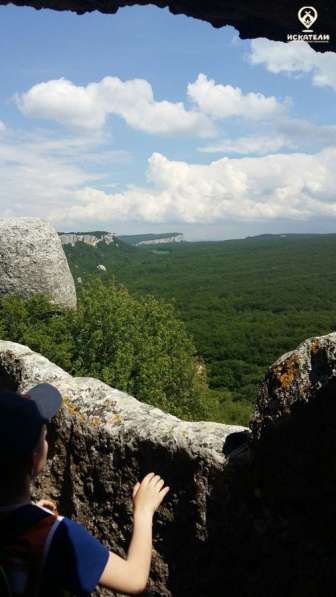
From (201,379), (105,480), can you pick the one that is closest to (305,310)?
(201,379)

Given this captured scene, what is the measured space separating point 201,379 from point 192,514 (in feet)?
77.8

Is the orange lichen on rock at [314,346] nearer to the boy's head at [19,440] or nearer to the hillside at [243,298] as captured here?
the boy's head at [19,440]

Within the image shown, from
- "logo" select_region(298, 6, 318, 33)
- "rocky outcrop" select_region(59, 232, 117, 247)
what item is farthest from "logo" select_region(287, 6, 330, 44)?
"rocky outcrop" select_region(59, 232, 117, 247)

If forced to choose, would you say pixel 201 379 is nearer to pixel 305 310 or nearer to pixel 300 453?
pixel 300 453

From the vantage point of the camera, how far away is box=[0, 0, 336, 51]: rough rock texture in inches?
941

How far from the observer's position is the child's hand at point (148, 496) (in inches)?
98.3

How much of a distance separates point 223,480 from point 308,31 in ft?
91.4

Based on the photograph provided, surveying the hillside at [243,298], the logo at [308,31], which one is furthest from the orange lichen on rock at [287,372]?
the hillside at [243,298]

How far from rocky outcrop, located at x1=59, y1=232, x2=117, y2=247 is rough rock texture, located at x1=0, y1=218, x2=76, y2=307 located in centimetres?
14958

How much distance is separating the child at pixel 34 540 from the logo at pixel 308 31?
2696 centimetres

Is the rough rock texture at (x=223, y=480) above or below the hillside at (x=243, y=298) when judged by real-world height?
above

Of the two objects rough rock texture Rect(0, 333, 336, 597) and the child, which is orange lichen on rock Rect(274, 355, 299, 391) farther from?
the child

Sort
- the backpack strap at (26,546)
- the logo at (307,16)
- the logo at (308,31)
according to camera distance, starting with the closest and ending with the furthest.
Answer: the backpack strap at (26,546) → the logo at (307,16) → the logo at (308,31)

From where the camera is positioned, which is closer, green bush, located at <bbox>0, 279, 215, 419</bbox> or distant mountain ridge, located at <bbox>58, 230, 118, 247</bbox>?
green bush, located at <bbox>0, 279, 215, 419</bbox>
